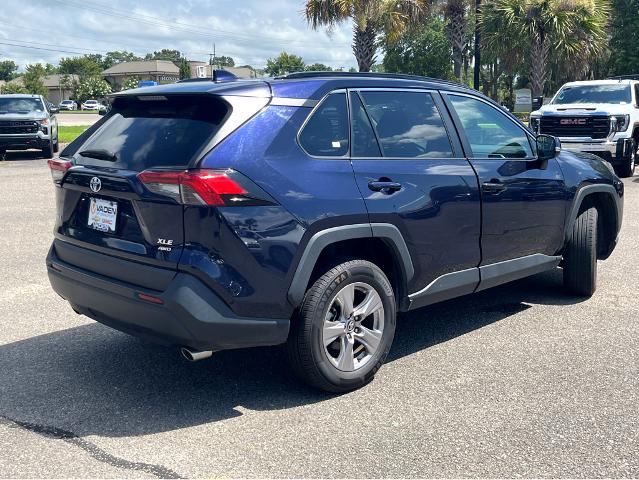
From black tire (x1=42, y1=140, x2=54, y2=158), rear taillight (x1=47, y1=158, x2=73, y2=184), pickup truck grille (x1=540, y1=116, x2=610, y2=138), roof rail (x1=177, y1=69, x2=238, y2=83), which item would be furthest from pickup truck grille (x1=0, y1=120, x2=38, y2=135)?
roof rail (x1=177, y1=69, x2=238, y2=83)

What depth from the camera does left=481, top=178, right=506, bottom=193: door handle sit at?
471cm

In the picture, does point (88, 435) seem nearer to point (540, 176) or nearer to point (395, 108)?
point (395, 108)

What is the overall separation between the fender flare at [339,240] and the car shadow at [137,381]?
71cm

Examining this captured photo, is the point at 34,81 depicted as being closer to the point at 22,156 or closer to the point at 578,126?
the point at 22,156

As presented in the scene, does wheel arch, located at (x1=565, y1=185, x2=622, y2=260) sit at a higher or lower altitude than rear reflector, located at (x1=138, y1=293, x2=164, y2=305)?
higher

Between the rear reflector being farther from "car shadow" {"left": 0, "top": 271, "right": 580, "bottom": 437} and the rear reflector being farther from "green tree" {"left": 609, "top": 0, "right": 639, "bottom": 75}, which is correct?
"green tree" {"left": 609, "top": 0, "right": 639, "bottom": 75}

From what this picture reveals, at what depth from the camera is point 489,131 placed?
16.7 feet

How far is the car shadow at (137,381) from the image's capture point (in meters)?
3.70

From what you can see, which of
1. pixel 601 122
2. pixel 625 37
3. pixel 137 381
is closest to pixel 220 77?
pixel 137 381

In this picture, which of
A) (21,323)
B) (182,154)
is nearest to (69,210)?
(182,154)

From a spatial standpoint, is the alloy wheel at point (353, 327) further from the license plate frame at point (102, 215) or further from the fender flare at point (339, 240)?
the license plate frame at point (102, 215)

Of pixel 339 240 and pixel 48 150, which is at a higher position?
pixel 48 150

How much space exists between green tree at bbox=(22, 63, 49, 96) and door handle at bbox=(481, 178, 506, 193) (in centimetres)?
7423

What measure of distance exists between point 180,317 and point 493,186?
2466 mm
